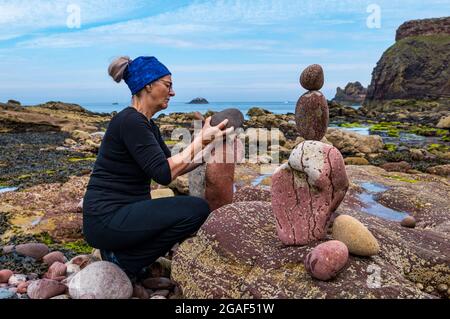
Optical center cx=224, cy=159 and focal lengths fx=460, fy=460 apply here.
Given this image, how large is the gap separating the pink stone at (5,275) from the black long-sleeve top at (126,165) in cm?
128

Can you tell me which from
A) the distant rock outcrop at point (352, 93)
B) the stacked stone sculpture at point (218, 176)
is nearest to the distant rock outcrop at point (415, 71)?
the distant rock outcrop at point (352, 93)

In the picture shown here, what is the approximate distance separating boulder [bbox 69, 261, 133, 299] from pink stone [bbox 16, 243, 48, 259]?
5.20ft

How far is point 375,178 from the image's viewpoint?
40.4 feet

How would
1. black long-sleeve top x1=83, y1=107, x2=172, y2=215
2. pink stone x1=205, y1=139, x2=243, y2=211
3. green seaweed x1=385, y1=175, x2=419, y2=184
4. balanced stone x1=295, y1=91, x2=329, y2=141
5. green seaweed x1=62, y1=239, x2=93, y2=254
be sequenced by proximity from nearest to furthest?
black long-sleeve top x1=83, y1=107, x2=172, y2=215 < pink stone x1=205, y1=139, x2=243, y2=211 < green seaweed x1=62, y1=239, x2=93, y2=254 < balanced stone x1=295, y1=91, x2=329, y2=141 < green seaweed x1=385, y1=175, x2=419, y2=184

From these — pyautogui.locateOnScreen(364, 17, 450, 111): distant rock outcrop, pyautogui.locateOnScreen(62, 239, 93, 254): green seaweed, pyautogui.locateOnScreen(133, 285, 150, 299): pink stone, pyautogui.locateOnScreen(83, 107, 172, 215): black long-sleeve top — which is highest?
pyautogui.locateOnScreen(364, 17, 450, 111): distant rock outcrop

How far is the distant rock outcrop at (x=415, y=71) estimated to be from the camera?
92750mm

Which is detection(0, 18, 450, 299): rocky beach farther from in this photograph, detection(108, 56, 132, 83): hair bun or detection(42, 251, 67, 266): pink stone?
detection(108, 56, 132, 83): hair bun

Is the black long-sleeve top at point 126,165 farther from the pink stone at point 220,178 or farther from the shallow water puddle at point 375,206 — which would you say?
the shallow water puddle at point 375,206

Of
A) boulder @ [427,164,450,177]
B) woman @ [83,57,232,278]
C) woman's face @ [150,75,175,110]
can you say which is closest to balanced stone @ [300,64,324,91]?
woman @ [83,57,232,278]

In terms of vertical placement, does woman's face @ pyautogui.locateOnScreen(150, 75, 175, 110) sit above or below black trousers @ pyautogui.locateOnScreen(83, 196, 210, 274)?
above

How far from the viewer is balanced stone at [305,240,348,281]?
4.06 metres

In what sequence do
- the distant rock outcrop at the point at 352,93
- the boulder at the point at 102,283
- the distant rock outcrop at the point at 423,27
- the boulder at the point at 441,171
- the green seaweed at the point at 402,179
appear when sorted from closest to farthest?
1. the boulder at the point at 102,283
2. the green seaweed at the point at 402,179
3. the boulder at the point at 441,171
4. the distant rock outcrop at the point at 423,27
5. the distant rock outcrop at the point at 352,93
